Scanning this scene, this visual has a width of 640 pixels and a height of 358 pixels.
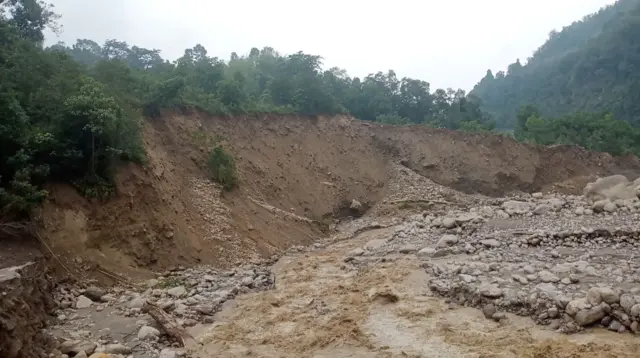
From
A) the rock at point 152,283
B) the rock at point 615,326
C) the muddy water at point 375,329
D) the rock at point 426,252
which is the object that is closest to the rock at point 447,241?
the rock at point 426,252

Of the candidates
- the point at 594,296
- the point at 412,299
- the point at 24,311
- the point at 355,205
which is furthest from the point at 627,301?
the point at 355,205

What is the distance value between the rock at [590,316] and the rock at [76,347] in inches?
352

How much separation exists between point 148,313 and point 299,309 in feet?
11.2

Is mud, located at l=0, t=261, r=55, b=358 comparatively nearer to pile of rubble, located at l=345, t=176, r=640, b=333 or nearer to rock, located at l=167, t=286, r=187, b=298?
rock, located at l=167, t=286, r=187, b=298

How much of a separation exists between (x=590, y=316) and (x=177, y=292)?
9.35m

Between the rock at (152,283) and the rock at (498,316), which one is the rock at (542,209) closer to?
the rock at (498,316)

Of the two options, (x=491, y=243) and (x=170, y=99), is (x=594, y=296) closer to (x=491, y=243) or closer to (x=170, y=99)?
(x=491, y=243)

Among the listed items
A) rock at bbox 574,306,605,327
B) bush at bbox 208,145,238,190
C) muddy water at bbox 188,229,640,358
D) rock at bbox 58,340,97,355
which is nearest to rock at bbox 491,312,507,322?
muddy water at bbox 188,229,640,358

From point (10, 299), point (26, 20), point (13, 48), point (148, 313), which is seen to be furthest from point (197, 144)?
point (10, 299)

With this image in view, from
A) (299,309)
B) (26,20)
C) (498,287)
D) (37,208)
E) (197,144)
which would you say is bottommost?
(299,309)

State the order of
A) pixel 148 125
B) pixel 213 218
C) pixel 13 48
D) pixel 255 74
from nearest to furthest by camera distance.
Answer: pixel 13 48, pixel 213 218, pixel 148 125, pixel 255 74

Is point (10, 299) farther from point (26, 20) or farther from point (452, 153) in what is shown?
point (452, 153)

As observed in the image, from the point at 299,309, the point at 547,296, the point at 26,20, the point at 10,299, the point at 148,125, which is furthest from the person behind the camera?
the point at 26,20

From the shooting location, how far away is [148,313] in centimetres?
1106
